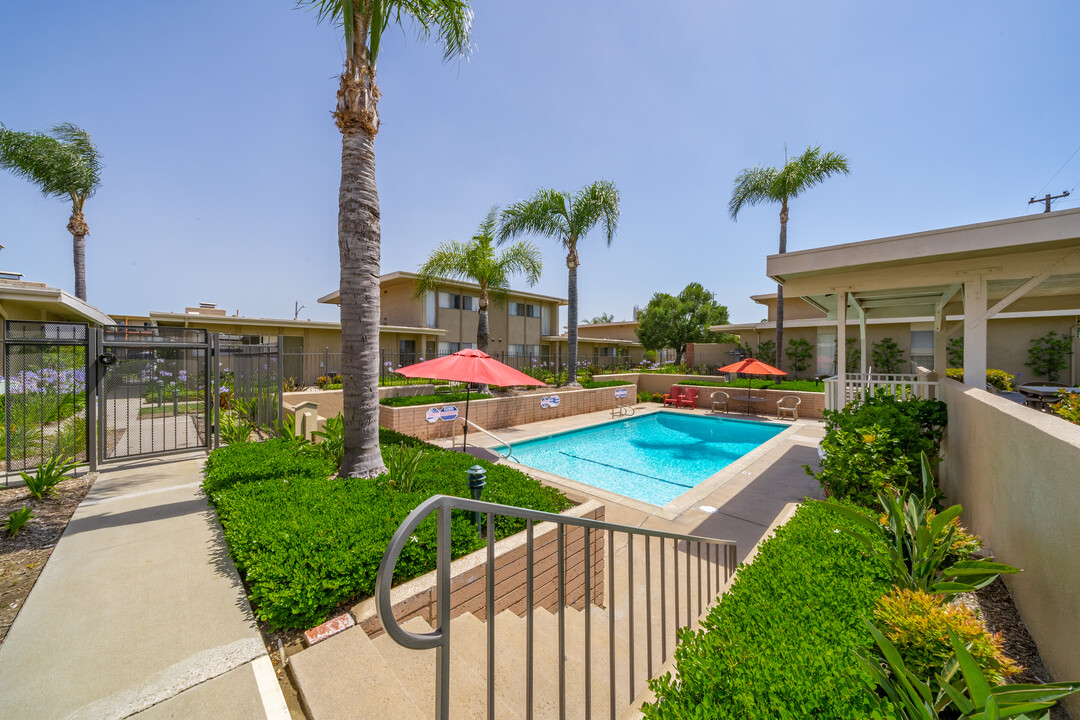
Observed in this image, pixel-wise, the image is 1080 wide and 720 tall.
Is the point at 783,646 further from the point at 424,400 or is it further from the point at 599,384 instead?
the point at 599,384

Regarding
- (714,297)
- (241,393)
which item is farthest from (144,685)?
(714,297)

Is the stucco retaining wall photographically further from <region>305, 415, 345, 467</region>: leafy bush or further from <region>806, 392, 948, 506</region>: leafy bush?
<region>305, 415, 345, 467</region>: leafy bush

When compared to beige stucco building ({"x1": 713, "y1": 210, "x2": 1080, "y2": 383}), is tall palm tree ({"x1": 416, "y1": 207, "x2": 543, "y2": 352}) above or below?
above

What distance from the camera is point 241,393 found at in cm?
1139

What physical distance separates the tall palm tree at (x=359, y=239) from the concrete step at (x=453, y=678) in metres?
3.05

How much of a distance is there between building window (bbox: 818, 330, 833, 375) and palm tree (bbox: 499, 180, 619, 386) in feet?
44.8

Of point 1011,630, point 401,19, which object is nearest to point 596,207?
point 401,19

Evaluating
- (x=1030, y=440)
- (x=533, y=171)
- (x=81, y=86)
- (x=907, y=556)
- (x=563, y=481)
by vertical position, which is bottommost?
(x=563, y=481)

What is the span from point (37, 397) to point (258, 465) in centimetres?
620

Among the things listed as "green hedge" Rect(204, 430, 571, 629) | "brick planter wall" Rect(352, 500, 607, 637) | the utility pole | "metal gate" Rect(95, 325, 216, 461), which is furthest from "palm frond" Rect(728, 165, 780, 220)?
"metal gate" Rect(95, 325, 216, 461)

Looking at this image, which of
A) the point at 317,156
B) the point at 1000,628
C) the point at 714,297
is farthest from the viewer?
the point at 714,297

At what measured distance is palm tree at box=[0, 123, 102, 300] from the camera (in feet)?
54.0

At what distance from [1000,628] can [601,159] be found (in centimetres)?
1660

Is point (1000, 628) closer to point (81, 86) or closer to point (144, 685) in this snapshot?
point (144, 685)
